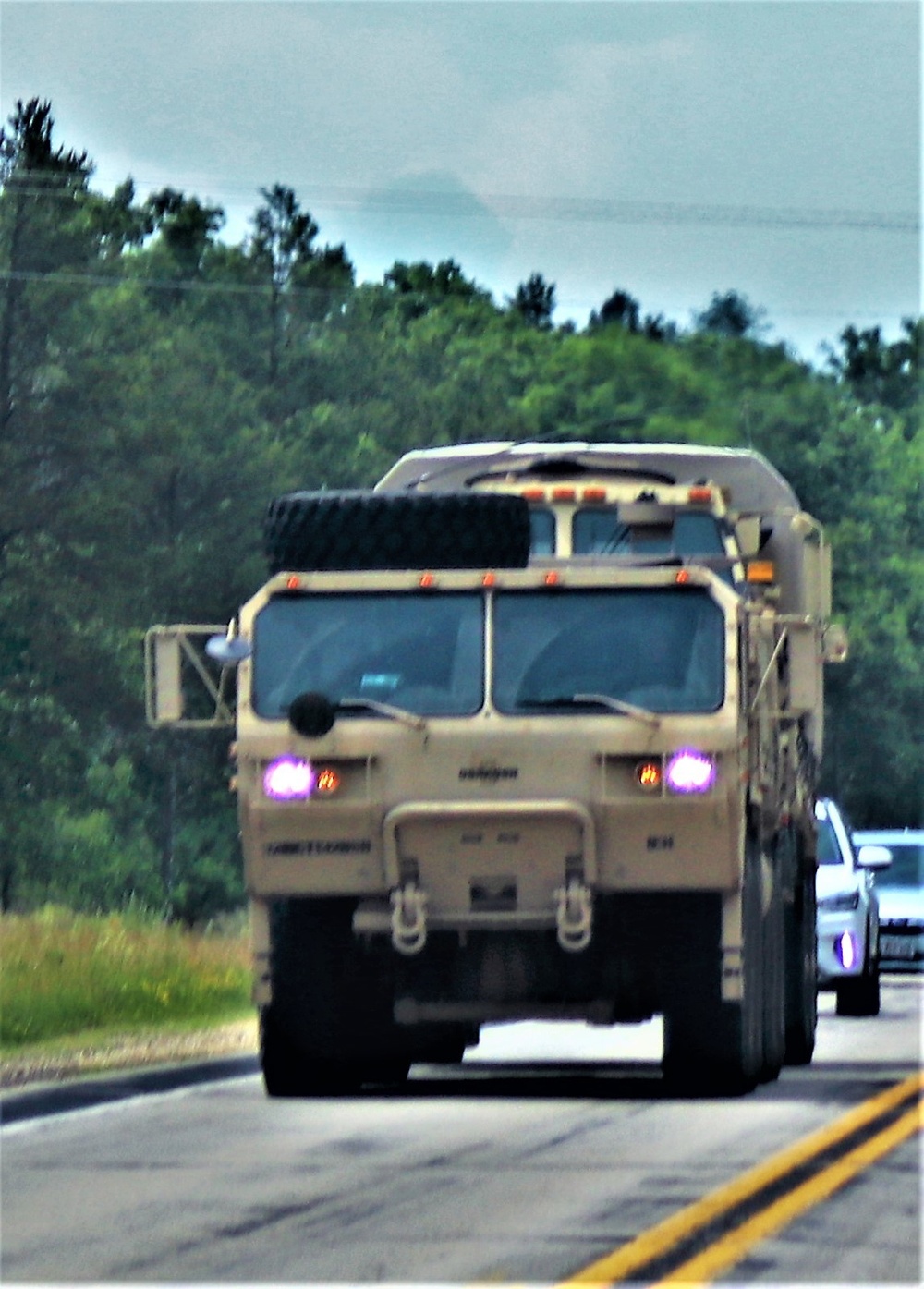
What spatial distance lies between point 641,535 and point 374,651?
9.67ft

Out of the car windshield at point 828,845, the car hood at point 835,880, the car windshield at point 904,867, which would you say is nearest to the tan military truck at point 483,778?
the car hood at point 835,880

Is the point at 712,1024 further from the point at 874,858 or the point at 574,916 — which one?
the point at 874,858

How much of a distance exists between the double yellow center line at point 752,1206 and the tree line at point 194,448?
3977cm

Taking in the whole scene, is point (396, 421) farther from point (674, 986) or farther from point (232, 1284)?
point (232, 1284)

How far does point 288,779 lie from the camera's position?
1619cm

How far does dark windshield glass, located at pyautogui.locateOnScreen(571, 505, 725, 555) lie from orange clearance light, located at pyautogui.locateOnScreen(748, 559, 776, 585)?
411 millimetres

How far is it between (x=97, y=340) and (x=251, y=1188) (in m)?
48.2

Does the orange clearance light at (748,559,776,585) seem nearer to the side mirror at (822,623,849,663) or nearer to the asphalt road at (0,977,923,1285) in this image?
the side mirror at (822,623,849,663)

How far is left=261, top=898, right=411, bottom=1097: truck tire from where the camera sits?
16.8m

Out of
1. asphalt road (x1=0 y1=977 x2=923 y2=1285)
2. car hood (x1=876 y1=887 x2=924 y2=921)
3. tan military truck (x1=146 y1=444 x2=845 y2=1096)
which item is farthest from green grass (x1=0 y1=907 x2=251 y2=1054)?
car hood (x1=876 y1=887 x2=924 y2=921)

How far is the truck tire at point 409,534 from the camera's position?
55.1ft

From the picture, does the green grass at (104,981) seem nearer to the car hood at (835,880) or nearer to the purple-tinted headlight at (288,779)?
the purple-tinted headlight at (288,779)

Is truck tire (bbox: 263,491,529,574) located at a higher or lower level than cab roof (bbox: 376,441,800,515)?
lower

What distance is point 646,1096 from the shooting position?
17.5m
